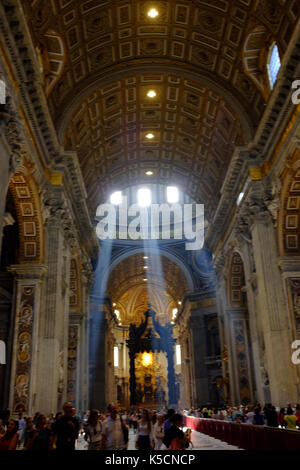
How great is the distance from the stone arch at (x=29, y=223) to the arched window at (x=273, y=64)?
842cm

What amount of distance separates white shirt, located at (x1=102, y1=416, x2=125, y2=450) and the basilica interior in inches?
217

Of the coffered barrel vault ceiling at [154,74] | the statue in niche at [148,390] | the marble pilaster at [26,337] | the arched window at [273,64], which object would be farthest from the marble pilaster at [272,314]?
the statue in niche at [148,390]

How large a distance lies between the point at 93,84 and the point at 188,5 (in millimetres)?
4557

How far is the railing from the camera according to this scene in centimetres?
701

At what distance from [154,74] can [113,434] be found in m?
15.5

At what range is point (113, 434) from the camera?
590cm

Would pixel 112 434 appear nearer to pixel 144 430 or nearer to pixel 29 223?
pixel 144 430

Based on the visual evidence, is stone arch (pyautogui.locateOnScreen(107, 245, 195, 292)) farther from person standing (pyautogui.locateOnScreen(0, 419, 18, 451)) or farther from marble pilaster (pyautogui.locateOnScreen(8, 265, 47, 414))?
person standing (pyautogui.locateOnScreen(0, 419, 18, 451))

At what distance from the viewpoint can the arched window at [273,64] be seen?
1462cm

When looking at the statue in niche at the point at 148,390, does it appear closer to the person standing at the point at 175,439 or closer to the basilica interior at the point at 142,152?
the basilica interior at the point at 142,152

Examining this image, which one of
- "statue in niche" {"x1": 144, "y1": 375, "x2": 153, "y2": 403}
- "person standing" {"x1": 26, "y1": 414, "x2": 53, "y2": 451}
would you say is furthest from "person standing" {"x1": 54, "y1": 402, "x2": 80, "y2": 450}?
"statue in niche" {"x1": 144, "y1": 375, "x2": 153, "y2": 403}

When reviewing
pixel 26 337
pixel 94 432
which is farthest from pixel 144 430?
pixel 26 337

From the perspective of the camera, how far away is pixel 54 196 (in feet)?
51.1

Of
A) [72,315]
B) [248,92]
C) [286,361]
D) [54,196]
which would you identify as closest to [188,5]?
[248,92]
